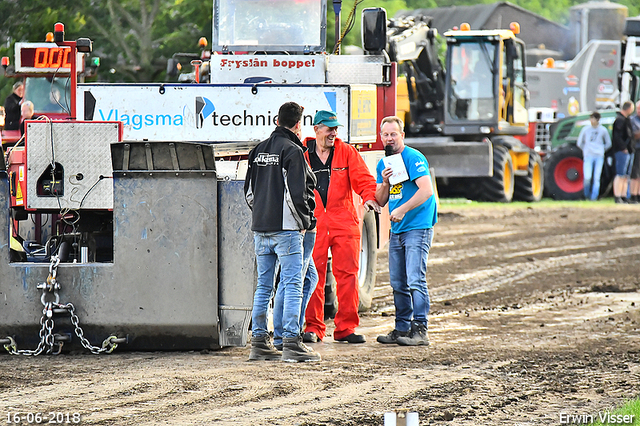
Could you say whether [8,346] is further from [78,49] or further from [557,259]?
[557,259]

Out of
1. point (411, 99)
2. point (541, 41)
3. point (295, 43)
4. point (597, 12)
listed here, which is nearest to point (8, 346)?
point (295, 43)

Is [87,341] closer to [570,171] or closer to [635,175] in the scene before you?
[635,175]

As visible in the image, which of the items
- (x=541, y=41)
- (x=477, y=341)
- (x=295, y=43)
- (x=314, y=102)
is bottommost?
(x=477, y=341)

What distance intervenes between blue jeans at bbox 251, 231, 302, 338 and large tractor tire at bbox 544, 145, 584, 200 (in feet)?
57.8

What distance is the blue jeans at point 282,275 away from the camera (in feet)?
25.2

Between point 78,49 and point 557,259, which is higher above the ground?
point 78,49

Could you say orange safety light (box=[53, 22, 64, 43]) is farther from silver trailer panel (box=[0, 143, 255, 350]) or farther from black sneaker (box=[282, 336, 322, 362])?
black sneaker (box=[282, 336, 322, 362])

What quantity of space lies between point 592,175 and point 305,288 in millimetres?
16851

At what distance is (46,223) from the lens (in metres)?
8.97

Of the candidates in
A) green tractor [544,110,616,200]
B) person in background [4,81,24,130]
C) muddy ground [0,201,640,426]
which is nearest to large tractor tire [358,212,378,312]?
muddy ground [0,201,640,426]

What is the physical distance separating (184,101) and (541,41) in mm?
34232

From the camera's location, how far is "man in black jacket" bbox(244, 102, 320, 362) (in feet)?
25.0

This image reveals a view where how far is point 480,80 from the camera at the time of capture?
23.5 meters

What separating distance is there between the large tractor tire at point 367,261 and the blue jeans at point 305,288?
2.28m
